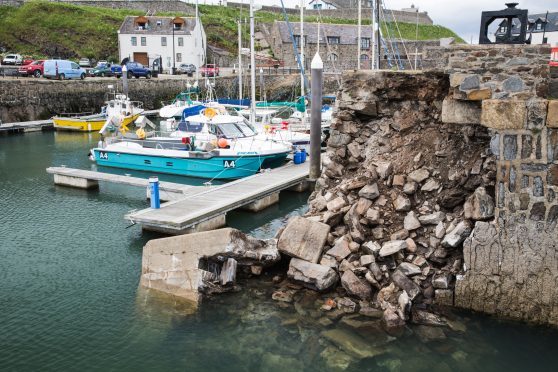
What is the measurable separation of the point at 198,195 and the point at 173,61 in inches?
1603

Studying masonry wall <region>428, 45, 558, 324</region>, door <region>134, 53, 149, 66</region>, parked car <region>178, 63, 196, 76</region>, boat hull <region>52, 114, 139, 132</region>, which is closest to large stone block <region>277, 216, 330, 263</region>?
masonry wall <region>428, 45, 558, 324</region>

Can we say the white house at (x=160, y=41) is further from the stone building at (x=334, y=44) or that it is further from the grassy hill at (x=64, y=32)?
the stone building at (x=334, y=44)

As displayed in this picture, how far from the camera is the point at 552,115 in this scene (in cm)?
779

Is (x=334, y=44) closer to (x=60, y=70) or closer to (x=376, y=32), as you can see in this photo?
(x=60, y=70)

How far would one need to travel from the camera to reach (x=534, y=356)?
7902 mm

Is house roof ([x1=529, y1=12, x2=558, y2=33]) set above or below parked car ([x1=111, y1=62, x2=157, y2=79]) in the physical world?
above

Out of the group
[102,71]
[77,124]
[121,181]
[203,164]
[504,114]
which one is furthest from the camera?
[102,71]

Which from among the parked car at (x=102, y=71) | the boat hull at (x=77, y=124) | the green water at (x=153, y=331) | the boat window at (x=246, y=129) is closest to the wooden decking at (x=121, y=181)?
the green water at (x=153, y=331)

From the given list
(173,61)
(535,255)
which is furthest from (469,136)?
(173,61)

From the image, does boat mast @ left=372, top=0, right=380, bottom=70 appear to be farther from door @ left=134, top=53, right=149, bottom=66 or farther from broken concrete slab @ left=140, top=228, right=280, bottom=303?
door @ left=134, top=53, right=149, bottom=66

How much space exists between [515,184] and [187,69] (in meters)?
45.7

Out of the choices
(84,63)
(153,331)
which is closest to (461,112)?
(153,331)

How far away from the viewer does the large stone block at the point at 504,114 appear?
→ 801 cm

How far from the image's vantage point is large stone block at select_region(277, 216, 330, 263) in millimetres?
9742
